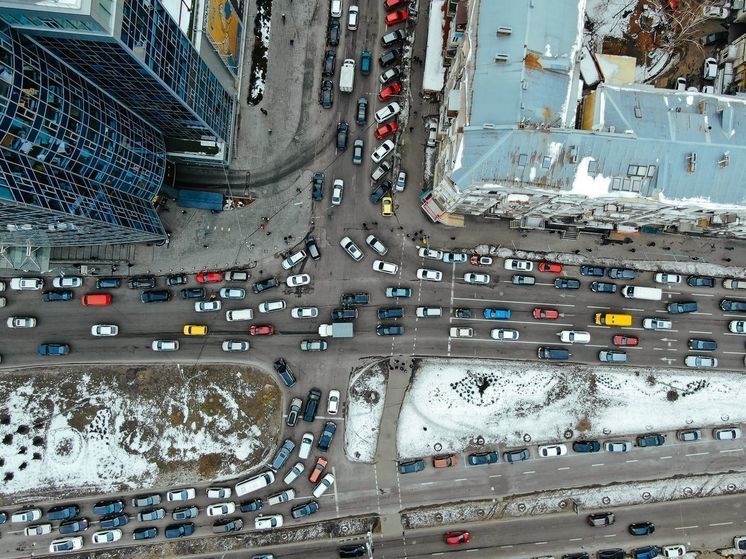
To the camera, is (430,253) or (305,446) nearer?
(305,446)

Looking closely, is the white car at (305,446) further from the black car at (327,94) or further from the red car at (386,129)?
the black car at (327,94)

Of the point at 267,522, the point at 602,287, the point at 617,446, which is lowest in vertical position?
the point at 267,522

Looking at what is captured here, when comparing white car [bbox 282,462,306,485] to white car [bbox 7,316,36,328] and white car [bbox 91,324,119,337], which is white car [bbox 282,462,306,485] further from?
white car [bbox 7,316,36,328]

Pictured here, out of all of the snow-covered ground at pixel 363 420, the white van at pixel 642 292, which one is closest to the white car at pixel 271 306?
the snow-covered ground at pixel 363 420

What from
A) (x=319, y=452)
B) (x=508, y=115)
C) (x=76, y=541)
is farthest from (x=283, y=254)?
(x=76, y=541)

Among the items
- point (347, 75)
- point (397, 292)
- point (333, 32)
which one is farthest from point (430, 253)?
point (333, 32)

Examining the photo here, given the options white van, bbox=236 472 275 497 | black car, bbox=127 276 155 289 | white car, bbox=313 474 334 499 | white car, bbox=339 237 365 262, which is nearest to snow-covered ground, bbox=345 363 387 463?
white car, bbox=313 474 334 499

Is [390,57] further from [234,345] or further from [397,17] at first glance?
[234,345]

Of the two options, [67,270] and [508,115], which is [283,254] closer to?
[67,270]
